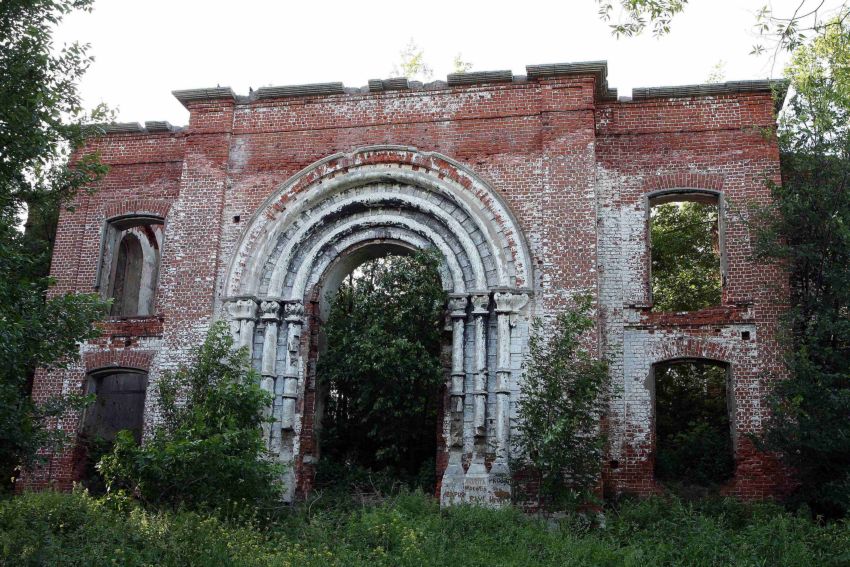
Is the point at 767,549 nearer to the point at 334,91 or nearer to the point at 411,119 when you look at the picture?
the point at 411,119

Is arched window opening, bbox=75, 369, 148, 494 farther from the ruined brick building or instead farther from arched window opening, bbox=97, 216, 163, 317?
arched window opening, bbox=97, 216, 163, 317

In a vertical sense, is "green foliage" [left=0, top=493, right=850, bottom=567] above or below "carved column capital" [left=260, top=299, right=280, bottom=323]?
below

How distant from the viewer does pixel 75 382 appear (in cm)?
1592

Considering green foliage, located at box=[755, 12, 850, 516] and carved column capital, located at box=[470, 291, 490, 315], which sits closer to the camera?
green foliage, located at box=[755, 12, 850, 516]

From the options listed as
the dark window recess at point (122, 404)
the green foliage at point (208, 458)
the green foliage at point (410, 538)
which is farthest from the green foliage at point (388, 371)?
the dark window recess at point (122, 404)

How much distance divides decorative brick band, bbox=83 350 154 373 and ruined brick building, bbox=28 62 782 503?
0.02 meters

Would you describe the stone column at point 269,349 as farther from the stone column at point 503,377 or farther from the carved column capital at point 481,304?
the stone column at point 503,377

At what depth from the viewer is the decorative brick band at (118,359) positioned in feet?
51.6

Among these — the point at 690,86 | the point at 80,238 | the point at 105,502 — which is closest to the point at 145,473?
Result: the point at 105,502

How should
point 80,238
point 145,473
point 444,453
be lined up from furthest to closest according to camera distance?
point 80,238, point 444,453, point 145,473

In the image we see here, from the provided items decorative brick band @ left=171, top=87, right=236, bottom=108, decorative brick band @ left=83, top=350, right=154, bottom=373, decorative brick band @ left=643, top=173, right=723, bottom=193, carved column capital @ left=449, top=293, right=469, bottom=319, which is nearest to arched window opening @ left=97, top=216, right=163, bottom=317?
decorative brick band @ left=83, top=350, right=154, bottom=373

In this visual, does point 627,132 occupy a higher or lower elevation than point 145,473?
higher

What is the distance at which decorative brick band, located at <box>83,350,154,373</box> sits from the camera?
15734 mm

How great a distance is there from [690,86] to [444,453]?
730 centimetres
